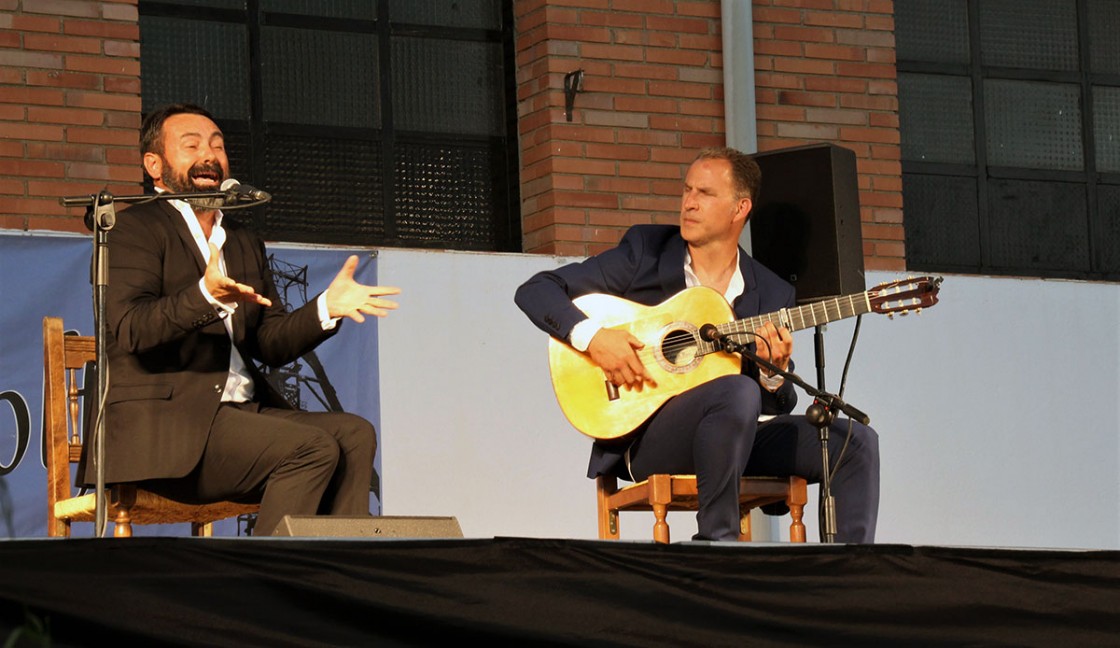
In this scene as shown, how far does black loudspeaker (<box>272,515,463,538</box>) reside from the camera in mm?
4129

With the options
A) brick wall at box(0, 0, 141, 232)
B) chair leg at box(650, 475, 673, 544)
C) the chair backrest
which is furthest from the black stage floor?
brick wall at box(0, 0, 141, 232)

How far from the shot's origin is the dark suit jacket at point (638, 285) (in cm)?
533

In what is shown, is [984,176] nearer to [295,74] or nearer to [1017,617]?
[295,74]

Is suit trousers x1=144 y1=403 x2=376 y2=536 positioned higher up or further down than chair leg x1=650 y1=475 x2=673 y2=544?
higher up

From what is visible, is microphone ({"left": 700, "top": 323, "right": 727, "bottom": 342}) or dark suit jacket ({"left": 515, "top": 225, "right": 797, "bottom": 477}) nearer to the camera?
microphone ({"left": 700, "top": 323, "right": 727, "bottom": 342})

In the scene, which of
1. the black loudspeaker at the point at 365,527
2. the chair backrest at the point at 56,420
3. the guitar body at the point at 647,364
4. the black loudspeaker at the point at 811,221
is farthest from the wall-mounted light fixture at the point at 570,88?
the black loudspeaker at the point at 365,527

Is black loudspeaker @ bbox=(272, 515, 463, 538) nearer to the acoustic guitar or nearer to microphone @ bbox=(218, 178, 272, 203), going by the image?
microphone @ bbox=(218, 178, 272, 203)

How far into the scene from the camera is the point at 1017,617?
415 centimetres

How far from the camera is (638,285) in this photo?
17.9 ft

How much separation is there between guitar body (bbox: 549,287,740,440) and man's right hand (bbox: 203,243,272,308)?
1046 millimetres

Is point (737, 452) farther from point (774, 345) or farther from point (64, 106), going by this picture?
point (64, 106)

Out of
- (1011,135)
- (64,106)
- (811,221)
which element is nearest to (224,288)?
(811,221)

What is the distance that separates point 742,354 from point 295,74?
113 inches

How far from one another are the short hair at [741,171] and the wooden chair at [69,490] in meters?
1.68
